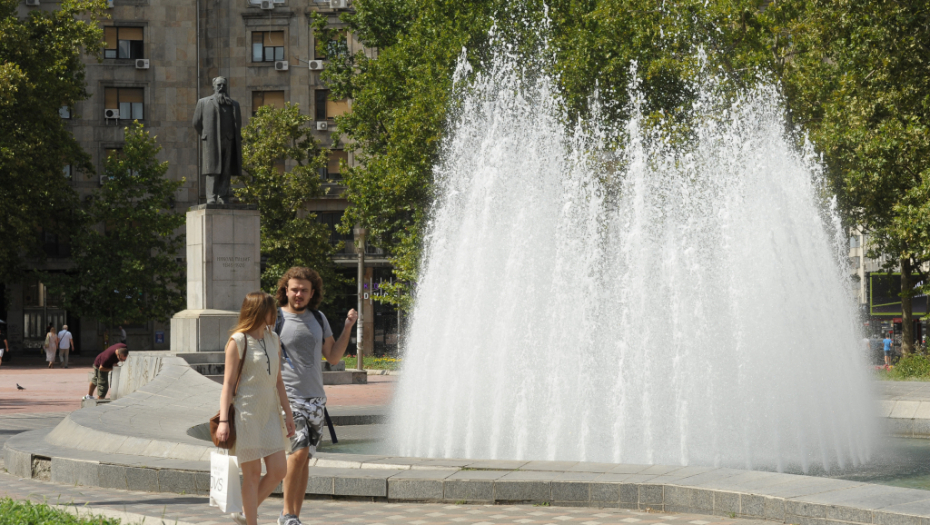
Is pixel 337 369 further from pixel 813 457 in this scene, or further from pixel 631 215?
pixel 813 457

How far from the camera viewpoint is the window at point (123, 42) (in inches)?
1848

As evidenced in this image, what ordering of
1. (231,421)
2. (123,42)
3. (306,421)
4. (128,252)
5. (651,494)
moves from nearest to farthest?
(231,421), (306,421), (651,494), (128,252), (123,42)

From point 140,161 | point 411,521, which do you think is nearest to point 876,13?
point 411,521

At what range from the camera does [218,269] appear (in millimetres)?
19547

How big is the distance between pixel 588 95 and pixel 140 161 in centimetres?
2074

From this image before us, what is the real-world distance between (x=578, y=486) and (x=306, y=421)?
2012 millimetres

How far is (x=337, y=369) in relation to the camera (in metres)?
23.2

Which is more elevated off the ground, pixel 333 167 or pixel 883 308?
pixel 333 167

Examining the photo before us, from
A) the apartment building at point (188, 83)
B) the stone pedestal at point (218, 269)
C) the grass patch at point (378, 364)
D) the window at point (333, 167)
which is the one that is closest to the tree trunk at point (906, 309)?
the grass patch at point (378, 364)

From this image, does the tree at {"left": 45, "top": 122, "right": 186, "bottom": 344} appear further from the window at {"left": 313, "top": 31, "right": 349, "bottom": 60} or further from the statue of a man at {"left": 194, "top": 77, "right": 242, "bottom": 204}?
the statue of a man at {"left": 194, "top": 77, "right": 242, "bottom": 204}

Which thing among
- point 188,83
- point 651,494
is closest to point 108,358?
point 651,494

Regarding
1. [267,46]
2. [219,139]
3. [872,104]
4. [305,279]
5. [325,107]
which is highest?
[267,46]

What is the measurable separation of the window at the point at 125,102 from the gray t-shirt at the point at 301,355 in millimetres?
42795

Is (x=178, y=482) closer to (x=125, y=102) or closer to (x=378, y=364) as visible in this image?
(x=378, y=364)
